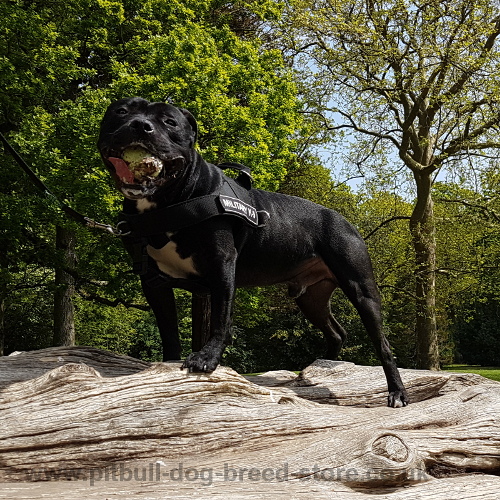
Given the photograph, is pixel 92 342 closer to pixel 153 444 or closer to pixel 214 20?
pixel 214 20

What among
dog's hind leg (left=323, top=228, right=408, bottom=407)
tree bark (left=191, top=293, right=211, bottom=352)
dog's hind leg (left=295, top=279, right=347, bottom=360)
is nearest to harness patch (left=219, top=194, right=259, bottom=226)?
dog's hind leg (left=323, top=228, right=408, bottom=407)

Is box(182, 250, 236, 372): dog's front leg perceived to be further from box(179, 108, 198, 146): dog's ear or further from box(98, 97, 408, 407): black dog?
box(179, 108, 198, 146): dog's ear

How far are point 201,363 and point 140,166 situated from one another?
1.30 metres

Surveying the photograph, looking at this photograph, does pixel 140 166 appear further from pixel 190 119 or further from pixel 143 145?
pixel 190 119

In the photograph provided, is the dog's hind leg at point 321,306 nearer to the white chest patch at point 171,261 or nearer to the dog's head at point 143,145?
the white chest patch at point 171,261

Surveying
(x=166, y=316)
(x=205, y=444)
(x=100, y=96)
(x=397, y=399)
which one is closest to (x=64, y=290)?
(x=100, y=96)

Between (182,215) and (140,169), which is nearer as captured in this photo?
(140,169)

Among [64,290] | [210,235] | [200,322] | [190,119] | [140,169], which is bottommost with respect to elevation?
[210,235]

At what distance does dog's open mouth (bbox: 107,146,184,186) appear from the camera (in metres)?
3.48

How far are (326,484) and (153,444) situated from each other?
3.51ft

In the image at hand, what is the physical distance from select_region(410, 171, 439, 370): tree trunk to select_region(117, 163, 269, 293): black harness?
14.0 meters

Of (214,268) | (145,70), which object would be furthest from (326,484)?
(145,70)

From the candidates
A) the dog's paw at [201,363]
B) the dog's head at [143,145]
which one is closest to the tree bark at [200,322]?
the dog's paw at [201,363]

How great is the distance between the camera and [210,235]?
A: 3.91 metres
